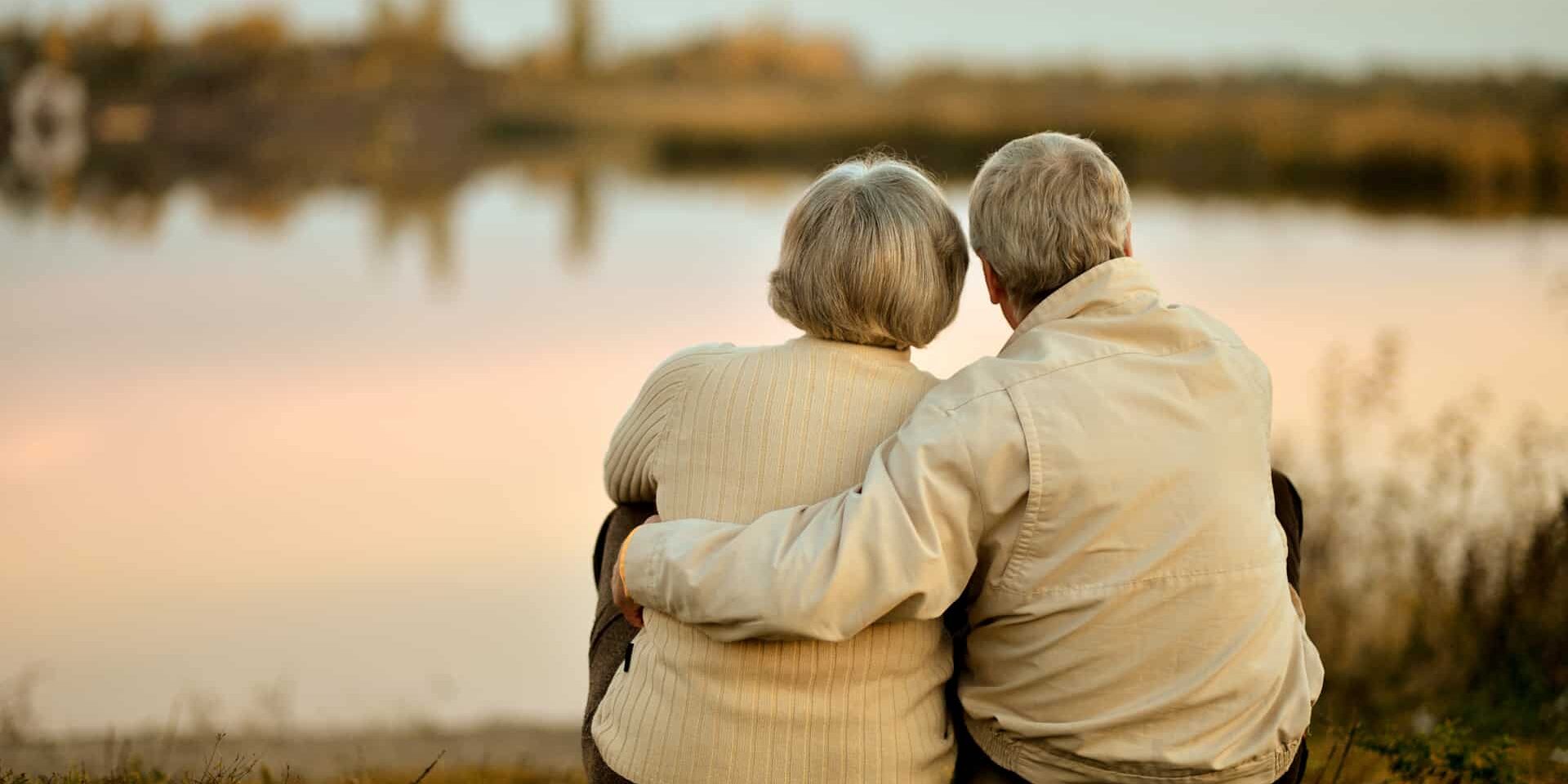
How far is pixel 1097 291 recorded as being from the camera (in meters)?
1.98

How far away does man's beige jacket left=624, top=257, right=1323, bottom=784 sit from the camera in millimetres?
1841

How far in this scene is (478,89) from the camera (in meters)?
22.9

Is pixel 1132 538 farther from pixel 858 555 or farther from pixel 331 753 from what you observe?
pixel 331 753

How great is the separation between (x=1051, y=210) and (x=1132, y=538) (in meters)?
0.45

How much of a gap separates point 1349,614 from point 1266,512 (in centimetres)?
292

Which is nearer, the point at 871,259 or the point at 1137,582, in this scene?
the point at 1137,582

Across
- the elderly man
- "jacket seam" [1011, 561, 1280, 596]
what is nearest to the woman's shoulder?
the elderly man

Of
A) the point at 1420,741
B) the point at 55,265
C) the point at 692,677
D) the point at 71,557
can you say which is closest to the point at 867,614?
the point at 692,677

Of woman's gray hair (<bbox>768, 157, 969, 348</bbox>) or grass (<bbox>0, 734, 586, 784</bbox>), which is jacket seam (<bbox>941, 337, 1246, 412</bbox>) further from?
grass (<bbox>0, 734, 586, 784</bbox>)

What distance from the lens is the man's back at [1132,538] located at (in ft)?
6.11

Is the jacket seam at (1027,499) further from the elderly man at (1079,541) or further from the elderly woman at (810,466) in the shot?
the elderly woman at (810,466)

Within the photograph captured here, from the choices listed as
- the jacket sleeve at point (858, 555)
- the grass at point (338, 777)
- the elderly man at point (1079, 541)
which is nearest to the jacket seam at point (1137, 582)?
the elderly man at point (1079, 541)

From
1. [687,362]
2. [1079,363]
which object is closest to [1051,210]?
[1079,363]

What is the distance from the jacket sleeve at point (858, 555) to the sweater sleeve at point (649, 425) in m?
0.25
